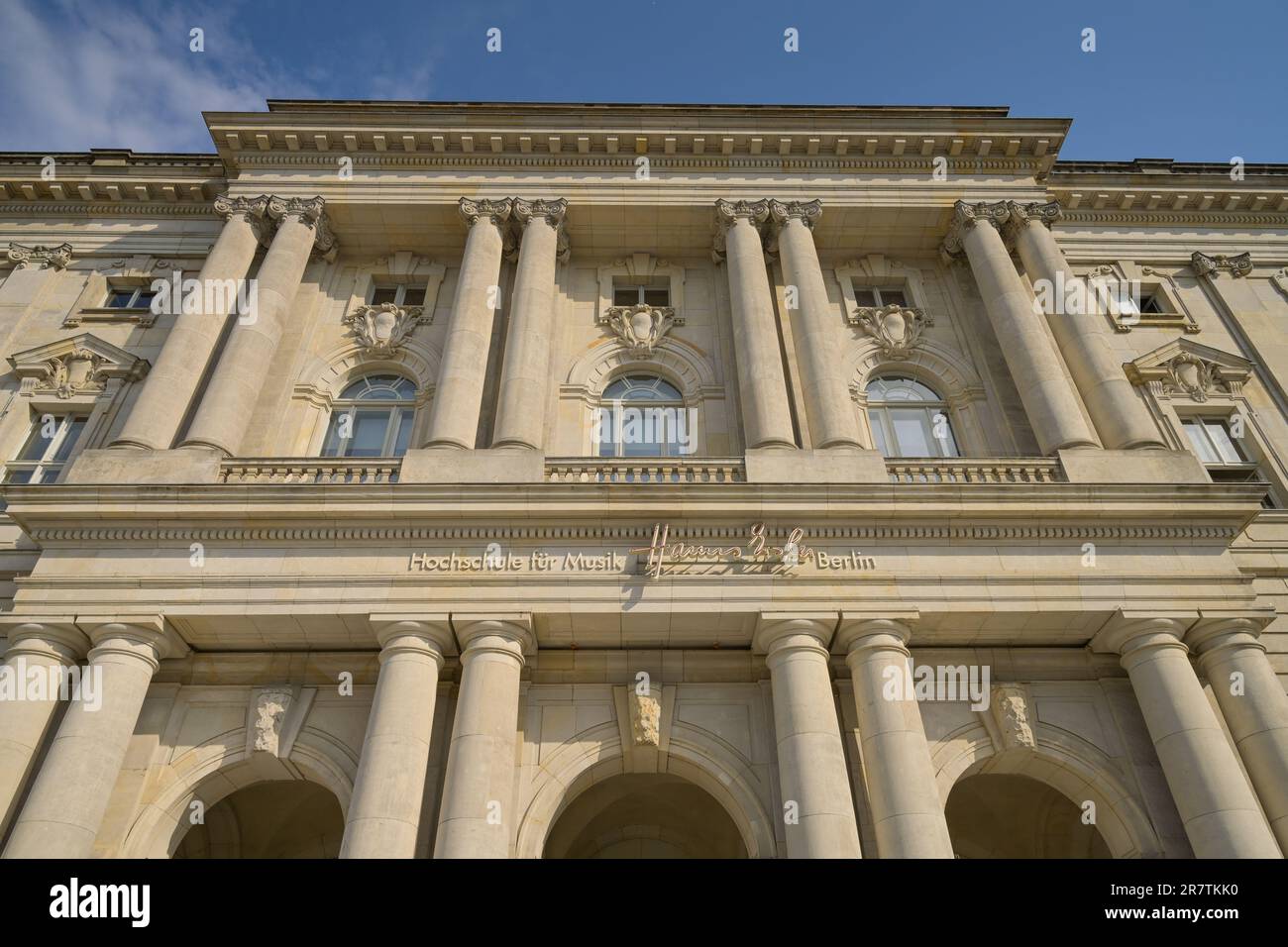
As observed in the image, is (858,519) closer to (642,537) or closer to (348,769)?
(642,537)

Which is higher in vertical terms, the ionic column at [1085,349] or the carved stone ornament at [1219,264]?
the carved stone ornament at [1219,264]

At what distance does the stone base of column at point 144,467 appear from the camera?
15508 millimetres

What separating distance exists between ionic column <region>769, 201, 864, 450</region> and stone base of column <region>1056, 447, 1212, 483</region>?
4090 millimetres

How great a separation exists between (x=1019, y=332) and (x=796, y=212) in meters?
6.44

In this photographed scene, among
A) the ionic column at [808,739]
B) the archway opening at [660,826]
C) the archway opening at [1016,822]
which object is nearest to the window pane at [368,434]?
the archway opening at [660,826]

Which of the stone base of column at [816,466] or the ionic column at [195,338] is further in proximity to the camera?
the ionic column at [195,338]

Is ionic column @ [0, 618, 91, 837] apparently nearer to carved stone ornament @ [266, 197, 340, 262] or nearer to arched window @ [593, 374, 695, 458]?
arched window @ [593, 374, 695, 458]

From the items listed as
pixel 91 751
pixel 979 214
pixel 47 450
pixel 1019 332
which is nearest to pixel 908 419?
pixel 1019 332

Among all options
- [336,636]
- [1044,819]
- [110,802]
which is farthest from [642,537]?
[1044,819]

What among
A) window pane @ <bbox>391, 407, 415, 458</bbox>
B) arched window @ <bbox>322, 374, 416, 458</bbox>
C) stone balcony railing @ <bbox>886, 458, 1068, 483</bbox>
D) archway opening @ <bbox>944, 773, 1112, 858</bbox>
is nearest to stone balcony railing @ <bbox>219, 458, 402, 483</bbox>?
arched window @ <bbox>322, 374, 416, 458</bbox>

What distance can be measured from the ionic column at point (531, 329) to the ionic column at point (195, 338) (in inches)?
259

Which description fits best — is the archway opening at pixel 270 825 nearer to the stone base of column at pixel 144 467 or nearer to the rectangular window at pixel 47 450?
the stone base of column at pixel 144 467

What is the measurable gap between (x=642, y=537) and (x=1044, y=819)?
35.7 ft
